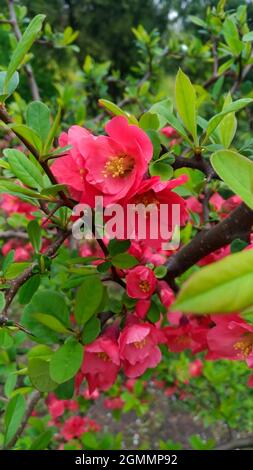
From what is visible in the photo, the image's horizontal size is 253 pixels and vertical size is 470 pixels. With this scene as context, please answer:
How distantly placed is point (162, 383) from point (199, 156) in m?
1.49

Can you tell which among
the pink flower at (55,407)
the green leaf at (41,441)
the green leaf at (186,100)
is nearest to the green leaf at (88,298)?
the green leaf at (186,100)

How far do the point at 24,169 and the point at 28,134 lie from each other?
5cm

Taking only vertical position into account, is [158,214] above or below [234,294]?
below

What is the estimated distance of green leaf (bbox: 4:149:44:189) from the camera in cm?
47

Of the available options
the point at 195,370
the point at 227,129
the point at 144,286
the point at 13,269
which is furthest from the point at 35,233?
the point at 195,370

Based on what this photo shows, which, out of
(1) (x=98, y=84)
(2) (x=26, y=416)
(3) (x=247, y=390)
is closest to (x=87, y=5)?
(1) (x=98, y=84)

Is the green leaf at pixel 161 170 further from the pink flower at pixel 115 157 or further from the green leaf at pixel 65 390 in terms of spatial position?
the green leaf at pixel 65 390

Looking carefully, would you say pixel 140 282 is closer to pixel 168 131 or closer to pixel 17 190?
pixel 17 190

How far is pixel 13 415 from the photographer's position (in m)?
0.64

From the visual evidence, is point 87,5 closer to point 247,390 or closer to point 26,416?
point 247,390

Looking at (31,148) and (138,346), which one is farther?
(138,346)

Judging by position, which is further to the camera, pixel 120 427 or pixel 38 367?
pixel 120 427

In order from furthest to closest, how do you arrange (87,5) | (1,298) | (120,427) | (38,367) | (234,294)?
1. (87,5)
2. (120,427)
3. (38,367)
4. (1,298)
5. (234,294)

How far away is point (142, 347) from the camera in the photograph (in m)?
0.60
